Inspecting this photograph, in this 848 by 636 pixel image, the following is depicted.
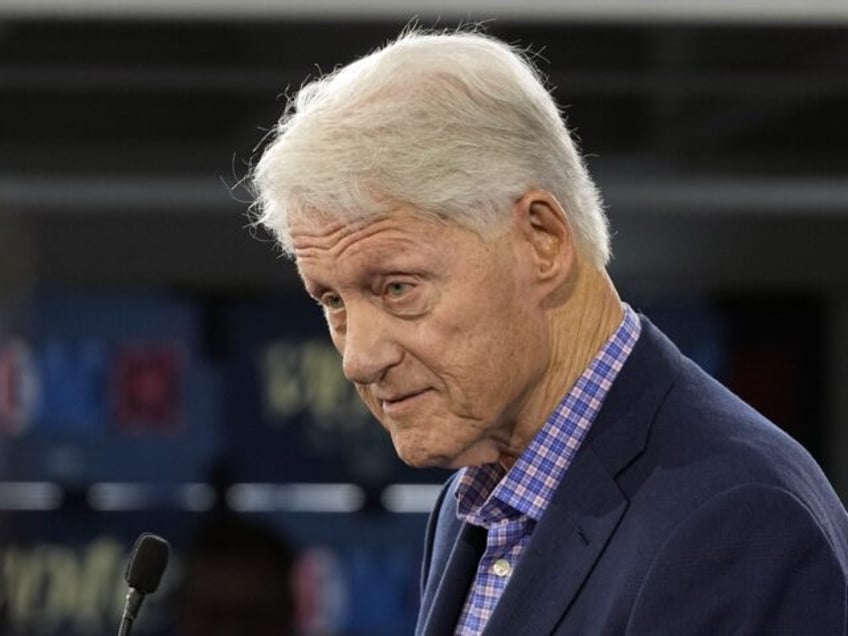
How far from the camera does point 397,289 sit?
1653 mm

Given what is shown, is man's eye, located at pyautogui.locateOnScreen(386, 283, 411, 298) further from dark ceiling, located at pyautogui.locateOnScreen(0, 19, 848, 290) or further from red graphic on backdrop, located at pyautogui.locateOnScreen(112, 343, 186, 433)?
red graphic on backdrop, located at pyautogui.locateOnScreen(112, 343, 186, 433)

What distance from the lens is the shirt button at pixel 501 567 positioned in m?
1.76

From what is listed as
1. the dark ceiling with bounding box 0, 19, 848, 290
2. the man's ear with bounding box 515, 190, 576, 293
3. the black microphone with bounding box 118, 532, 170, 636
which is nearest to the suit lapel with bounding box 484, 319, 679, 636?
the man's ear with bounding box 515, 190, 576, 293

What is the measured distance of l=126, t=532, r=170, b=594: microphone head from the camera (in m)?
1.85

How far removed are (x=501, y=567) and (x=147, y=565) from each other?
0.35 m

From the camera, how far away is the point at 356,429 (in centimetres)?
419

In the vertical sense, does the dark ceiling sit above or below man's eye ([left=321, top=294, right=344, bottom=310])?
below

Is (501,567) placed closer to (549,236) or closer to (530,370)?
(530,370)

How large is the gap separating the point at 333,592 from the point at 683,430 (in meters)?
2.62

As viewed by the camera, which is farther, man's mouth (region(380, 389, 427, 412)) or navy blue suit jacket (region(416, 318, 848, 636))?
man's mouth (region(380, 389, 427, 412))

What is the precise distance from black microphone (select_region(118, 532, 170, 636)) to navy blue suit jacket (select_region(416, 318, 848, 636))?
287 millimetres

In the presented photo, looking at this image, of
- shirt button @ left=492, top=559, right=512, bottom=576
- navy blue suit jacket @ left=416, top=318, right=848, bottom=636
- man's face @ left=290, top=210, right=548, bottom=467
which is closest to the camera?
navy blue suit jacket @ left=416, top=318, right=848, bottom=636

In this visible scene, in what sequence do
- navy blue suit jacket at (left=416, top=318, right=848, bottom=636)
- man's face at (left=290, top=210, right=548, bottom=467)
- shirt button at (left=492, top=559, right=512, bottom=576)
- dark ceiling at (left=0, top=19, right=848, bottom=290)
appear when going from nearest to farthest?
navy blue suit jacket at (left=416, top=318, right=848, bottom=636) → man's face at (left=290, top=210, right=548, bottom=467) → shirt button at (left=492, top=559, right=512, bottom=576) → dark ceiling at (left=0, top=19, right=848, bottom=290)

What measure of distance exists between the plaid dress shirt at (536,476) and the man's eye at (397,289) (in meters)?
0.19
